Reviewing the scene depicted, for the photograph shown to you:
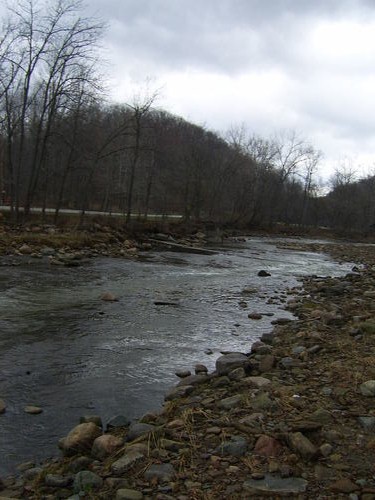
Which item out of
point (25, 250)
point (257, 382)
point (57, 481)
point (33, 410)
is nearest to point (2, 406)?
point (33, 410)

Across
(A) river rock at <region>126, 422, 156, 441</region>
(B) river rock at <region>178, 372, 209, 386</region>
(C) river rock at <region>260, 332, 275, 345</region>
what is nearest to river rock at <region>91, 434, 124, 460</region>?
(A) river rock at <region>126, 422, 156, 441</region>

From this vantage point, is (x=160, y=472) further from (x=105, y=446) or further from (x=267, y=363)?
(x=267, y=363)

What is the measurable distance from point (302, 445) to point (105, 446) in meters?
→ 1.77

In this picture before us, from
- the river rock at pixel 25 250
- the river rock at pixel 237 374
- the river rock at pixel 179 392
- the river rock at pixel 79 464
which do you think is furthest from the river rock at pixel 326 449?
the river rock at pixel 25 250

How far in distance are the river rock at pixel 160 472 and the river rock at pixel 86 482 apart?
0.37 meters

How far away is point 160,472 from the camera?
372cm

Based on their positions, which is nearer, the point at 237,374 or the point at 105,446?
the point at 105,446

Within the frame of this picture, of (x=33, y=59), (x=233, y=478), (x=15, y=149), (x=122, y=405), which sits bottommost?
(x=122, y=405)

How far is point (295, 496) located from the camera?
324cm

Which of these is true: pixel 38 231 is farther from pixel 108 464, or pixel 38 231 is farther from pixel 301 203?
pixel 301 203

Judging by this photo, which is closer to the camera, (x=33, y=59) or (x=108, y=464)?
(x=108, y=464)

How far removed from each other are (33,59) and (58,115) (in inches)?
165

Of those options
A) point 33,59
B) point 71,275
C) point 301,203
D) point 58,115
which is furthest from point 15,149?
point 301,203

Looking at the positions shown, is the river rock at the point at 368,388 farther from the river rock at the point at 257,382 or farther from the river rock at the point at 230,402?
the river rock at the point at 230,402
